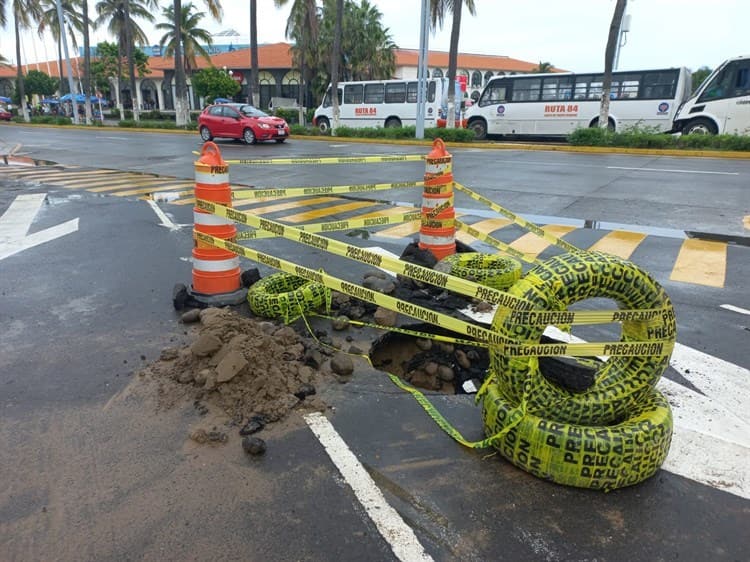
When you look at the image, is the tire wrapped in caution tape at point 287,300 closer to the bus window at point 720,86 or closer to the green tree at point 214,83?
the bus window at point 720,86

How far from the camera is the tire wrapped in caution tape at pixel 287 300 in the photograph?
4961 mm

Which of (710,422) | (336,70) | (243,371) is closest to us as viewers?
(710,422)

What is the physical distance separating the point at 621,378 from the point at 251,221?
304 centimetres

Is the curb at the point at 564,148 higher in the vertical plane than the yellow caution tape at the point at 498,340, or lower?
higher

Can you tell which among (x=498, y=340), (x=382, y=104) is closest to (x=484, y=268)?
(x=498, y=340)

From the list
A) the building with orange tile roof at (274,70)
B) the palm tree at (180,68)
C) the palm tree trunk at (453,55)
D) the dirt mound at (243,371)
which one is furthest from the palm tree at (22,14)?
the dirt mound at (243,371)

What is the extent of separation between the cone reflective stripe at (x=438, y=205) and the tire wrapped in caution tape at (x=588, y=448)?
372 centimetres

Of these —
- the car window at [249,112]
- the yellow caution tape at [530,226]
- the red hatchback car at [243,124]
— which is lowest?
the yellow caution tape at [530,226]

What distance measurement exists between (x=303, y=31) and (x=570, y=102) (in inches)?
922

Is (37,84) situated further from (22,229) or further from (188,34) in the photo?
(22,229)

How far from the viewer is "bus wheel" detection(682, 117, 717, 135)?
2275 cm

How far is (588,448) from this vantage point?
286 centimetres

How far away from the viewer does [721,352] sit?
4.59m

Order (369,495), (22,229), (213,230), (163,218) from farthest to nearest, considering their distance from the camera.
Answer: (163,218), (22,229), (213,230), (369,495)
